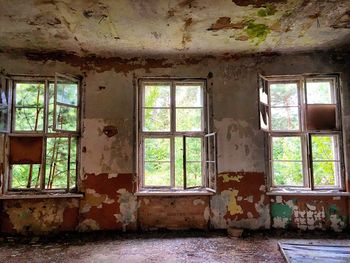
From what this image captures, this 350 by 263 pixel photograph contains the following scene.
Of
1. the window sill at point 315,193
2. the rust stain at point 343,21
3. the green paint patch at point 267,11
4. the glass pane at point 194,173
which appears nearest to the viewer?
the green paint patch at point 267,11

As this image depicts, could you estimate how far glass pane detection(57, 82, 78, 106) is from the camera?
3619mm

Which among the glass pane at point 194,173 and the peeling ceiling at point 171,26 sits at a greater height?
the peeling ceiling at point 171,26

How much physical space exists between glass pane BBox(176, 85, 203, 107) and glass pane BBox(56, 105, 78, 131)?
148cm

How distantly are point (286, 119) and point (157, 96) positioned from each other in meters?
1.90

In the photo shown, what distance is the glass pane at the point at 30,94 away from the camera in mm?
3822

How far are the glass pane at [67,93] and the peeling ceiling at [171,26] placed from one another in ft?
1.57

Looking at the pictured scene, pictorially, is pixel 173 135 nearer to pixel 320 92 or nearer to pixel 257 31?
pixel 257 31

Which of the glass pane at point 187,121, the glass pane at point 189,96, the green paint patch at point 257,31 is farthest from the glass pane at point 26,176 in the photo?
the green paint patch at point 257,31

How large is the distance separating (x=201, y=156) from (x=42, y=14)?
2.62 meters

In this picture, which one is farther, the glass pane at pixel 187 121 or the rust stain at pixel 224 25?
the glass pane at pixel 187 121

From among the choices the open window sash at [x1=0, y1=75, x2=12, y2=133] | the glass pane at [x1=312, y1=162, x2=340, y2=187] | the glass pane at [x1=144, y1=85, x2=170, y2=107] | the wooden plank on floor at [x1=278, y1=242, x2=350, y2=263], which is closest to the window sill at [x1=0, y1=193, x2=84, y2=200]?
the open window sash at [x1=0, y1=75, x2=12, y2=133]

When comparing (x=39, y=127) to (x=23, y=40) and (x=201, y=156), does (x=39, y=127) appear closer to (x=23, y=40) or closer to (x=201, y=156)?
(x=23, y=40)

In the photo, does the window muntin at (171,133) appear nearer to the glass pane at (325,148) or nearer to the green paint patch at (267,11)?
the green paint patch at (267,11)

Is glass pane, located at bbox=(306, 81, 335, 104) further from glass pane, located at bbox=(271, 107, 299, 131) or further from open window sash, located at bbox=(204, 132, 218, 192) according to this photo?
open window sash, located at bbox=(204, 132, 218, 192)
